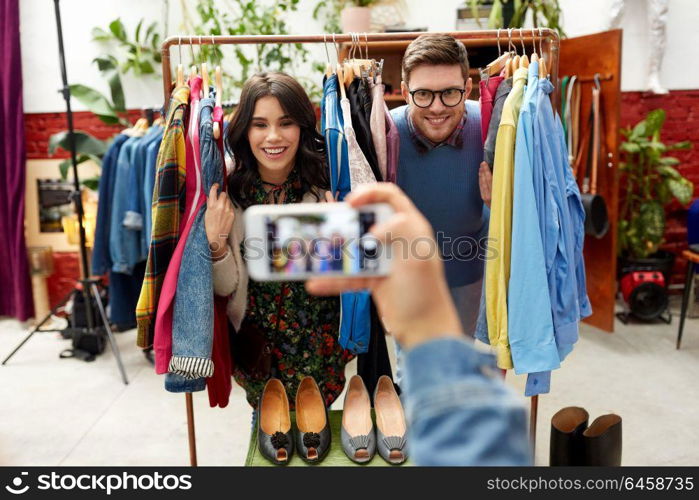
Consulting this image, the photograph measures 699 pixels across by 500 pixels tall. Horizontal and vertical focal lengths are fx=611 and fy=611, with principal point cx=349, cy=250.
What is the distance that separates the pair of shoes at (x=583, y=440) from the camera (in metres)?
2.02

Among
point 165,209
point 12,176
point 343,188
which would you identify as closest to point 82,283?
point 12,176

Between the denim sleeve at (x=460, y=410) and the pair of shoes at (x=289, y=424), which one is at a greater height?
the denim sleeve at (x=460, y=410)

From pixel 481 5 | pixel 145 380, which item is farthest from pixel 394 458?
pixel 481 5

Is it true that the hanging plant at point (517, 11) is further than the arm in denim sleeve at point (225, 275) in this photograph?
Yes

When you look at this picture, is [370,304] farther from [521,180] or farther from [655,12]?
[655,12]

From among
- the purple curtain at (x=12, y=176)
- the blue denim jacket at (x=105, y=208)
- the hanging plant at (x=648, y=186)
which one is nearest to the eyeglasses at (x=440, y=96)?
the blue denim jacket at (x=105, y=208)

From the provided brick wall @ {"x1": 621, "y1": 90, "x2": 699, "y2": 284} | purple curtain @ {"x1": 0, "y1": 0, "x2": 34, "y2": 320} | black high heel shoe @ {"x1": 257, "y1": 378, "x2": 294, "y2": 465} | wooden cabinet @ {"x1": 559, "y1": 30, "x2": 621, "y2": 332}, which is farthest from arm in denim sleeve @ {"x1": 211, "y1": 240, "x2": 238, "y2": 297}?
brick wall @ {"x1": 621, "y1": 90, "x2": 699, "y2": 284}

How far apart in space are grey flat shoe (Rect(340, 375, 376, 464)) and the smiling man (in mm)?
576

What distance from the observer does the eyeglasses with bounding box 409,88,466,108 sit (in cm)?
182

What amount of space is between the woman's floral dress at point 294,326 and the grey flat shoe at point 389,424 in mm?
192

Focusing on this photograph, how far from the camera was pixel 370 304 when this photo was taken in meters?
1.79

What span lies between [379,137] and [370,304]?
1.60ft

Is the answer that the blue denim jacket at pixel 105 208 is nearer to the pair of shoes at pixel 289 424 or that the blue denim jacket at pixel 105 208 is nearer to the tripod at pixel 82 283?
the tripod at pixel 82 283

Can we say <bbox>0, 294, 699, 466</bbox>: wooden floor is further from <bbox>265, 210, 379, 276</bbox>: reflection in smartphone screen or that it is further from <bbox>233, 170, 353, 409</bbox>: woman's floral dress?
<bbox>265, 210, 379, 276</bbox>: reflection in smartphone screen
